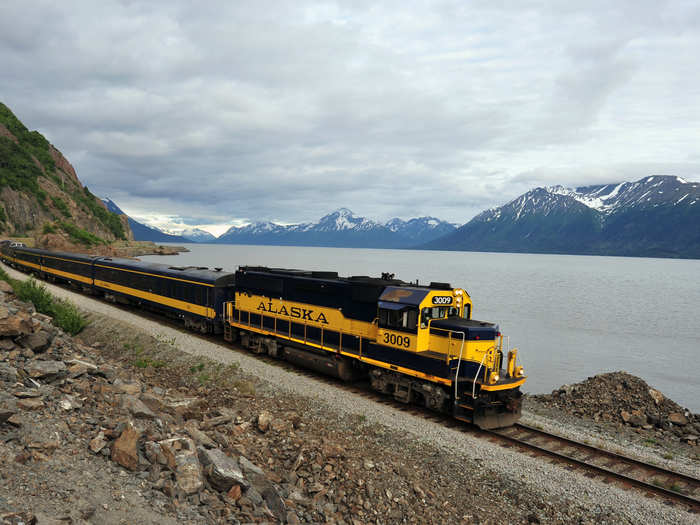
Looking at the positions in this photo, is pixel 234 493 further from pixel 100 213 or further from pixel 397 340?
pixel 100 213

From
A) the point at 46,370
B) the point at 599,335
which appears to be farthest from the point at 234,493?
the point at 599,335

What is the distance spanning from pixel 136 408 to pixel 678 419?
20.8m

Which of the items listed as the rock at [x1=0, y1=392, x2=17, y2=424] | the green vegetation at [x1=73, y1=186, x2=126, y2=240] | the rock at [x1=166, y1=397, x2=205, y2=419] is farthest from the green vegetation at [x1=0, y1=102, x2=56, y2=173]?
the rock at [x1=0, y1=392, x2=17, y2=424]

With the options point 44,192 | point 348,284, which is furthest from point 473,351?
point 44,192

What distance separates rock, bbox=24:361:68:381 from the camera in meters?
10.9

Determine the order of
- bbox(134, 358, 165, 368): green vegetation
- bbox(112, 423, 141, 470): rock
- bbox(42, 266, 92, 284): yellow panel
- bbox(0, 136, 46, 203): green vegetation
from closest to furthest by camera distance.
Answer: bbox(112, 423, 141, 470): rock, bbox(134, 358, 165, 368): green vegetation, bbox(42, 266, 92, 284): yellow panel, bbox(0, 136, 46, 203): green vegetation

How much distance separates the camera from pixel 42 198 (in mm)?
121875

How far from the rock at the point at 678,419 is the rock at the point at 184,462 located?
19.4m

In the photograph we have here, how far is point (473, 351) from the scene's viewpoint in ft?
47.3

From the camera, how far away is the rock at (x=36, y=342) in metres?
13.3

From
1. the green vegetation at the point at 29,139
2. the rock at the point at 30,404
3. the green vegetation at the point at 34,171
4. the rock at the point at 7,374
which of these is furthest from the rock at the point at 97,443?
the green vegetation at the point at 29,139

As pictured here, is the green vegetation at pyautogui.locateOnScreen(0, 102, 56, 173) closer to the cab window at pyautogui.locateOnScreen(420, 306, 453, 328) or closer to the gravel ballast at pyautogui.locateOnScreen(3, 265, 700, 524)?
the gravel ballast at pyautogui.locateOnScreen(3, 265, 700, 524)

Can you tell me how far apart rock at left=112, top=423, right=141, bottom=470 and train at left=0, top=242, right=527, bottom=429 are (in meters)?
9.07

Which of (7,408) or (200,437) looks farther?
(200,437)
